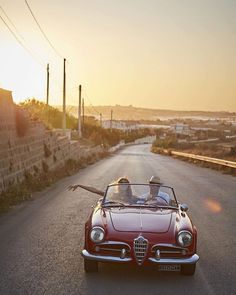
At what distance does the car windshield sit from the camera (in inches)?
346

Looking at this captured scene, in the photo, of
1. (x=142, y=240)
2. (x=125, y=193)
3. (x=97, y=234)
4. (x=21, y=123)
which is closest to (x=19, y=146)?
(x=21, y=123)

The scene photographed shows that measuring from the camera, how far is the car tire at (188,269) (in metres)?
7.38

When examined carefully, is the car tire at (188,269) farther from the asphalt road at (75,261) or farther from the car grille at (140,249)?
the car grille at (140,249)

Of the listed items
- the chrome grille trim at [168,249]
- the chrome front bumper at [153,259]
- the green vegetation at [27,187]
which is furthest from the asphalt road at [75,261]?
the green vegetation at [27,187]

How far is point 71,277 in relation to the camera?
7195 millimetres

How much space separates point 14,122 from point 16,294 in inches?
593

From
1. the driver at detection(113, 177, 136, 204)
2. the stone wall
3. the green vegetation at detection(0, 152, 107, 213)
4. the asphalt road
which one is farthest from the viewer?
the stone wall

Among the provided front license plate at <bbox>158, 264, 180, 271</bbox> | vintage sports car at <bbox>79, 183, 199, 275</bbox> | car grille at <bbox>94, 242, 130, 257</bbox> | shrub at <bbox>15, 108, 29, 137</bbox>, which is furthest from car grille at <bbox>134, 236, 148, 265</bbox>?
shrub at <bbox>15, 108, 29, 137</bbox>

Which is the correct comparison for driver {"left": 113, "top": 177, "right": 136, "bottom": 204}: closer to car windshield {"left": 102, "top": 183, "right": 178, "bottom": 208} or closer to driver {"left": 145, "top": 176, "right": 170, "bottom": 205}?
car windshield {"left": 102, "top": 183, "right": 178, "bottom": 208}

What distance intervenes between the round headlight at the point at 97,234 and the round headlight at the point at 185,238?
3.61 ft

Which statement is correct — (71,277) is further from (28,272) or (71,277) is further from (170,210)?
(170,210)

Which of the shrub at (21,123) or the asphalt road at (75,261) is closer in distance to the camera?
the asphalt road at (75,261)

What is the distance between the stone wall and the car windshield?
26.9ft

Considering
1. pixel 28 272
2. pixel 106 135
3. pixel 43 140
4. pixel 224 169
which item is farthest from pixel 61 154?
pixel 106 135
